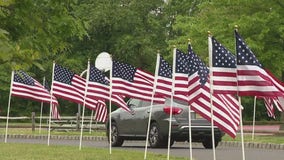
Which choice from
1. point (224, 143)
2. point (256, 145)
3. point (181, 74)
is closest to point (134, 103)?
point (224, 143)

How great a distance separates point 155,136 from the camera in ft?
66.2

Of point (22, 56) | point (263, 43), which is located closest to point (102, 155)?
point (22, 56)

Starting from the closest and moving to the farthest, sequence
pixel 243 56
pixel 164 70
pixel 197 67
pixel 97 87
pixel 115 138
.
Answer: pixel 243 56
pixel 197 67
pixel 164 70
pixel 97 87
pixel 115 138

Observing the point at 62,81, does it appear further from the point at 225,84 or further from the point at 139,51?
the point at 139,51

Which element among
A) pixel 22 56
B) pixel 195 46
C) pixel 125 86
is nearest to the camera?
pixel 22 56

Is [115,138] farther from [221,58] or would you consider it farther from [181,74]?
[221,58]

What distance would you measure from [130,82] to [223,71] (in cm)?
577

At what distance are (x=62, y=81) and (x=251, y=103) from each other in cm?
3459

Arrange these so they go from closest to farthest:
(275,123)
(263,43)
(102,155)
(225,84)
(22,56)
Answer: (22,56), (225,84), (102,155), (263,43), (275,123)

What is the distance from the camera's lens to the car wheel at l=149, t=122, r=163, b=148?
20000mm

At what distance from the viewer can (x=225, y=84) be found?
11250 mm

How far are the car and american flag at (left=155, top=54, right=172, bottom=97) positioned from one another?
3926 mm

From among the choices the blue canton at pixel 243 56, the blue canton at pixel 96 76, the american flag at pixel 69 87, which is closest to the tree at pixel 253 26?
the american flag at pixel 69 87

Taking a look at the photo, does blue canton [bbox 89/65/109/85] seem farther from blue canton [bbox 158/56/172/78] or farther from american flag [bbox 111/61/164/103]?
blue canton [bbox 158/56/172/78]
